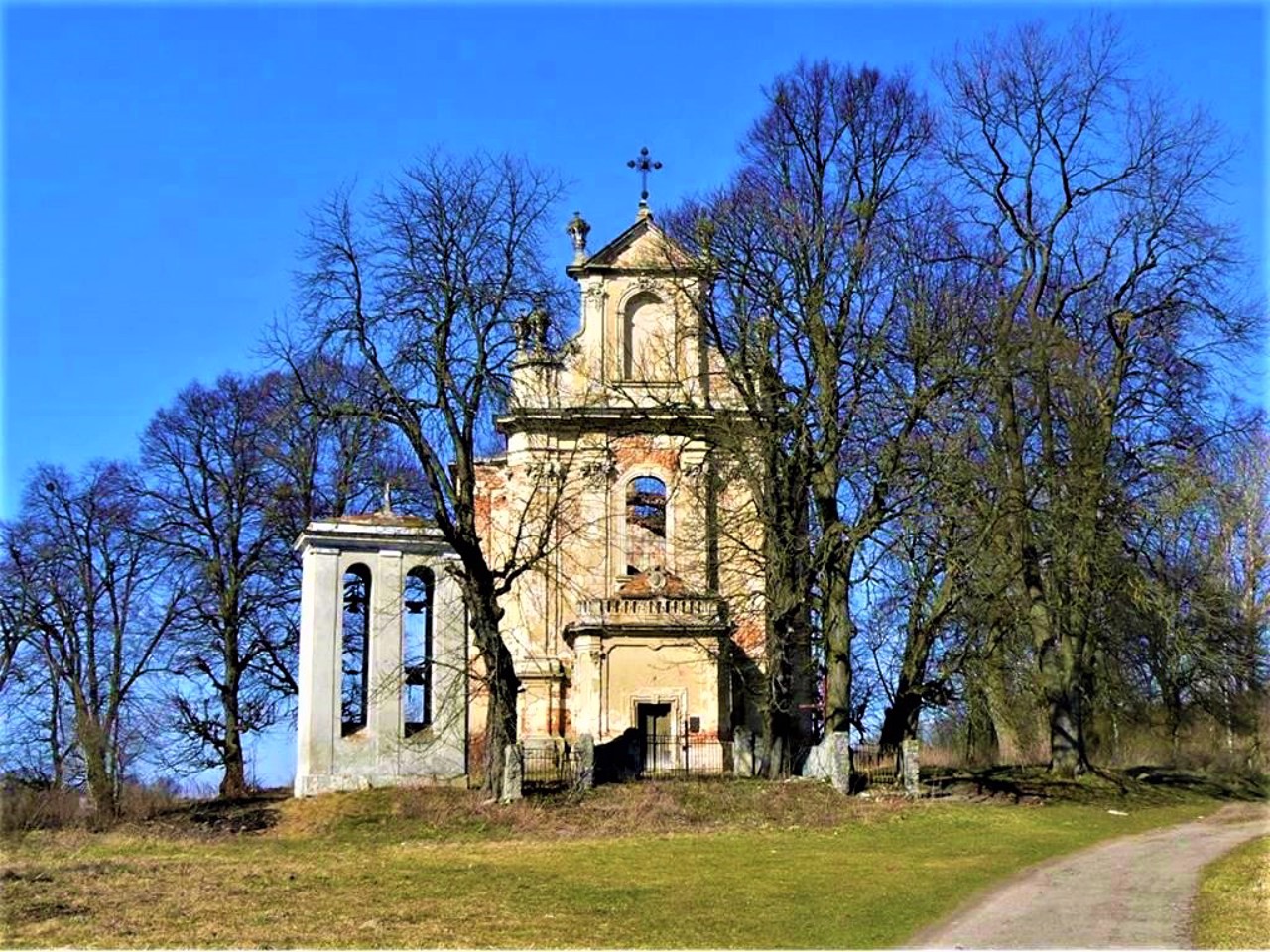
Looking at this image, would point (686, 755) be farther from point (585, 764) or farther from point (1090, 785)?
point (1090, 785)

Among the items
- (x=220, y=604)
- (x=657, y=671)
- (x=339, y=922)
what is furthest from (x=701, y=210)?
(x=339, y=922)

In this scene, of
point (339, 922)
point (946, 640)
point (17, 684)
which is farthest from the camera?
point (17, 684)

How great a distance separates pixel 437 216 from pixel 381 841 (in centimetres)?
1116

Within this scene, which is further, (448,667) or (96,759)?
(96,759)

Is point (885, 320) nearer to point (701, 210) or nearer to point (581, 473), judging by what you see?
point (701, 210)

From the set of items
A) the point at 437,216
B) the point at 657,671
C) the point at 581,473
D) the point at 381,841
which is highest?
the point at 437,216

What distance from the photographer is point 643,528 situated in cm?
3769

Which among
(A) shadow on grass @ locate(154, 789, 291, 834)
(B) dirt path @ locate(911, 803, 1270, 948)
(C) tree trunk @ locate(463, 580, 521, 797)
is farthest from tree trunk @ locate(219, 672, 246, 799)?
(B) dirt path @ locate(911, 803, 1270, 948)

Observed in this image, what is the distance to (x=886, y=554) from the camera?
27.2 m

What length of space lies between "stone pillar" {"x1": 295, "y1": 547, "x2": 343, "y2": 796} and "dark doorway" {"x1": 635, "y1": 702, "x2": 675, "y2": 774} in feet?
20.1

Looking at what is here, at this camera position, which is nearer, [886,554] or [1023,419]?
[886,554]

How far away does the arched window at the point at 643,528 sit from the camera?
37500 mm

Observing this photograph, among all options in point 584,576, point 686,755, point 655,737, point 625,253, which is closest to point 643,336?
point 625,253

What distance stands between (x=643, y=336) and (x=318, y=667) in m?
13.1
